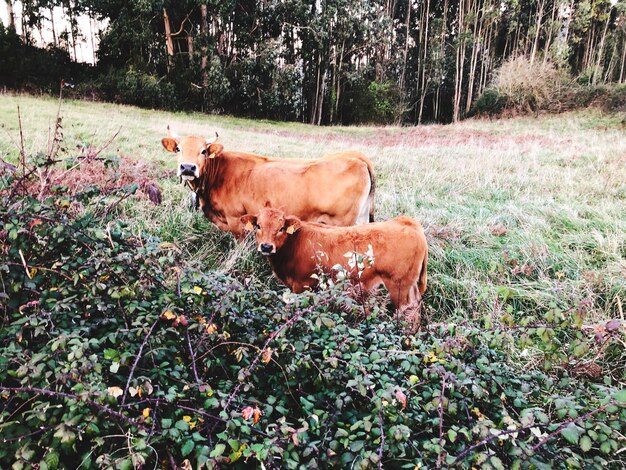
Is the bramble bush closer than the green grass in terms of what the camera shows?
Yes

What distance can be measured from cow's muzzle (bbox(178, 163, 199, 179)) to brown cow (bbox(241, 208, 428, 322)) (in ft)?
4.16

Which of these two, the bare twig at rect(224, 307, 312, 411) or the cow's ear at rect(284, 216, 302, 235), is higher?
the cow's ear at rect(284, 216, 302, 235)

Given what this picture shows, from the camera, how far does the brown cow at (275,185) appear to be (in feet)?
19.0

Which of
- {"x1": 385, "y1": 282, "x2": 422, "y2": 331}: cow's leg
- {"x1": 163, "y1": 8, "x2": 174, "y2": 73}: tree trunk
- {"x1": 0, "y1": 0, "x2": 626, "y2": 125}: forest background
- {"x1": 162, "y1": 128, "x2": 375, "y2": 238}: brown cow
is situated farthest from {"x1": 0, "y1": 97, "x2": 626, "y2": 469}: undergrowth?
{"x1": 163, "y1": 8, "x2": 174, "y2": 73}: tree trunk

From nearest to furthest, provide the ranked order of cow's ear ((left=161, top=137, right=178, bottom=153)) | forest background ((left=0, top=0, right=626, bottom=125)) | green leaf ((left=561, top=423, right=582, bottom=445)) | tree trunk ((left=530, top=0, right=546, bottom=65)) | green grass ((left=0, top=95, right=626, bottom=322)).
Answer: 1. green leaf ((left=561, top=423, right=582, bottom=445))
2. green grass ((left=0, top=95, right=626, bottom=322))
3. cow's ear ((left=161, top=137, right=178, bottom=153))
4. forest background ((left=0, top=0, right=626, bottom=125))
5. tree trunk ((left=530, top=0, right=546, bottom=65))

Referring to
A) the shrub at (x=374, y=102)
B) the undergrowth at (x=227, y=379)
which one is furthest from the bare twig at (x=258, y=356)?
the shrub at (x=374, y=102)

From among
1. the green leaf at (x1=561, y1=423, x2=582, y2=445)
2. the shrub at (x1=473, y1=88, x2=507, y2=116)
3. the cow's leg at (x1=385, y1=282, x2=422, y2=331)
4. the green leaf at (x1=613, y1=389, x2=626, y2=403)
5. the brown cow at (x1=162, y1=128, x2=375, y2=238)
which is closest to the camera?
the green leaf at (x1=561, y1=423, x2=582, y2=445)

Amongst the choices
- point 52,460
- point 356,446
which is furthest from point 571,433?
point 52,460

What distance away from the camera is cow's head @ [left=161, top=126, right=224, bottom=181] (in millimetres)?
5457

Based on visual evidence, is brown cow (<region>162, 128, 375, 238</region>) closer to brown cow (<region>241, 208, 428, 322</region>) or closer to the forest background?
brown cow (<region>241, 208, 428, 322</region>)

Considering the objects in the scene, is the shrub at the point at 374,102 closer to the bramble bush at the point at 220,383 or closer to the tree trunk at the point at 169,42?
the tree trunk at the point at 169,42

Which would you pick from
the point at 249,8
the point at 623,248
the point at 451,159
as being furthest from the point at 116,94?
the point at 623,248

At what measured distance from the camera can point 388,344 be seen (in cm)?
277

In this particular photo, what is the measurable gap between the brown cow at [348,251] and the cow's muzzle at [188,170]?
1268mm
